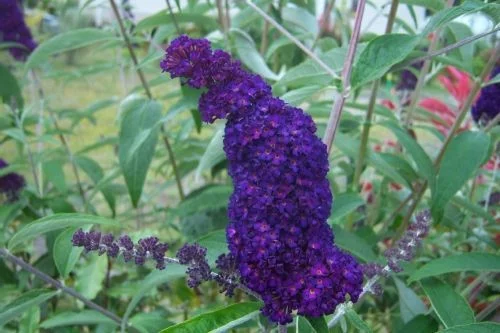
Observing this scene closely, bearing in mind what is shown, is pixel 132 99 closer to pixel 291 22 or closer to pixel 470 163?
pixel 291 22

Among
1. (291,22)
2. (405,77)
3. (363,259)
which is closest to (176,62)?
(363,259)

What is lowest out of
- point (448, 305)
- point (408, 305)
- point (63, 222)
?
point (408, 305)

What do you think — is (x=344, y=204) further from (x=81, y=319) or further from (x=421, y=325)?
(x=81, y=319)

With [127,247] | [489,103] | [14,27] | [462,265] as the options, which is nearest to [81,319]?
[127,247]

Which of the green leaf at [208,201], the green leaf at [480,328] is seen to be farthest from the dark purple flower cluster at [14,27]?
the green leaf at [480,328]

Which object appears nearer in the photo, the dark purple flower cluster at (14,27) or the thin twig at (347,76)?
the thin twig at (347,76)

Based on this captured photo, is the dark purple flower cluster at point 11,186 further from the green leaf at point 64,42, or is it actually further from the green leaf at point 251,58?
the green leaf at point 251,58

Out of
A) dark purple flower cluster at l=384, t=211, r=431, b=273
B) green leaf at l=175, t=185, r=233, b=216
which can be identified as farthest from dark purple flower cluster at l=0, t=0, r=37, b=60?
dark purple flower cluster at l=384, t=211, r=431, b=273
